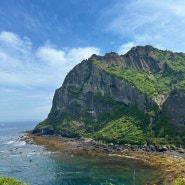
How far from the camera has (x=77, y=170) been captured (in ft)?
502

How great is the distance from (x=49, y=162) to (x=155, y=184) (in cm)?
7348

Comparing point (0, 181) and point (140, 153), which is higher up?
point (140, 153)

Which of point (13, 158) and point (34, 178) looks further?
point (13, 158)

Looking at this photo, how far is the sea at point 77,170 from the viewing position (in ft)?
437

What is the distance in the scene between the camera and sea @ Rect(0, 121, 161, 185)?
133m

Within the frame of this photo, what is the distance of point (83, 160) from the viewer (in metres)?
176

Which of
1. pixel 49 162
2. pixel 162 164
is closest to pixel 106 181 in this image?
pixel 162 164

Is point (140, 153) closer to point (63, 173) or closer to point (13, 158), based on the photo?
point (63, 173)

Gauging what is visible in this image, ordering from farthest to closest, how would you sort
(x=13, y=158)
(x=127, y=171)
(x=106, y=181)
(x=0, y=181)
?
(x=13, y=158) → (x=127, y=171) → (x=106, y=181) → (x=0, y=181)

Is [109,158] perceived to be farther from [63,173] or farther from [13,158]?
[13,158]

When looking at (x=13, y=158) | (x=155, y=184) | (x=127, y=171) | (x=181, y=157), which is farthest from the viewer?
(x=13, y=158)

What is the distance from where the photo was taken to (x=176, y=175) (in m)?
133

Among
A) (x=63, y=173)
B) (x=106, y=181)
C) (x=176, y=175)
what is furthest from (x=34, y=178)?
(x=176, y=175)

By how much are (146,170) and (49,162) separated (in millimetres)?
57756
